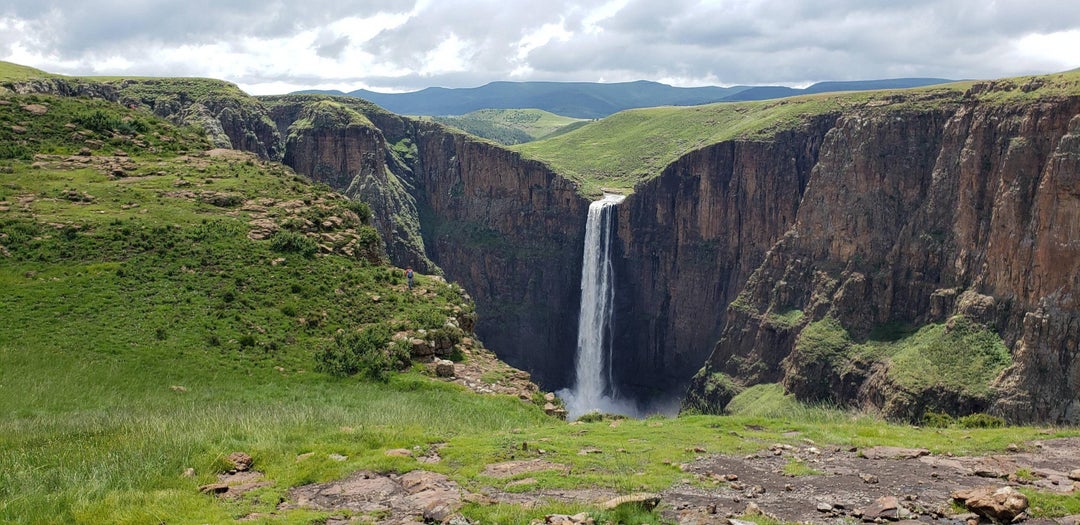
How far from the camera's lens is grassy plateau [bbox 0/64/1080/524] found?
50.6 ft

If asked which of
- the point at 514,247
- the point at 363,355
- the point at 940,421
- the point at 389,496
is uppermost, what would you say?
the point at 389,496

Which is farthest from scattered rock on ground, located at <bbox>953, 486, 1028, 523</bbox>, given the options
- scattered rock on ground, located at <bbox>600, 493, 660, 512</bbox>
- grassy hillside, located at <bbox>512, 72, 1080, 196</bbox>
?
grassy hillside, located at <bbox>512, 72, 1080, 196</bbox>

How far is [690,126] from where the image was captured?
508 ft

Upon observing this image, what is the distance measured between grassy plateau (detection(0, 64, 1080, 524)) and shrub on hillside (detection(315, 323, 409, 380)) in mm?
352

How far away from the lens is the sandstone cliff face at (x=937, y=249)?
6094 cm

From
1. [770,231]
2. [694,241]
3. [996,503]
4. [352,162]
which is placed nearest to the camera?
[996,503]

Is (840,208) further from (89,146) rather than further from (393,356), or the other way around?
(89,146)

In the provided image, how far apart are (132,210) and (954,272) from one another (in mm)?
74951

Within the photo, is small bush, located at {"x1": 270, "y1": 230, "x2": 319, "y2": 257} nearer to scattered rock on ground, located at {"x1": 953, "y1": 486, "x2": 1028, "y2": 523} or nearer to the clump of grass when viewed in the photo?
scattered rock on ground, located at {"x1": 953, "y1": 486, "x2": 1028, "y2": 523}

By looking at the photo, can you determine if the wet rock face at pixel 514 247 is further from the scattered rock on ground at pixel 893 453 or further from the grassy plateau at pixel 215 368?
the scattered rock on ground at pixel 893 453

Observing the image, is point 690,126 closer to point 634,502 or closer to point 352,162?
point 352,162

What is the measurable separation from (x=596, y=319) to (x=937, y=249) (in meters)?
52.2

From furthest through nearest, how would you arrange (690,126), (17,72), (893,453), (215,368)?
(690,126)
(17,72)
(215,368)
(893,453)

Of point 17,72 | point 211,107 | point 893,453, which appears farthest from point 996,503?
point 211,107
